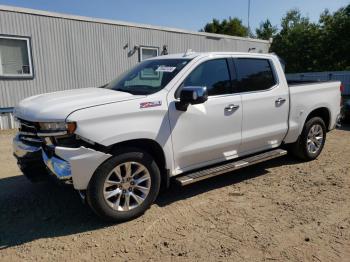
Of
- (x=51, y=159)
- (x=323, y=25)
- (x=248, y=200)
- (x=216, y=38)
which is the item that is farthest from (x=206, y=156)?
(x=323, y=25)

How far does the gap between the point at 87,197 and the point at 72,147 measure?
0.56 m

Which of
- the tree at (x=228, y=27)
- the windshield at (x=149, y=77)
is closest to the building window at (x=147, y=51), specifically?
Answer: the windshield at (x=149, y=77)

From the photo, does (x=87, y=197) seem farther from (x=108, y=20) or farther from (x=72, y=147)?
(x=108, y=20)

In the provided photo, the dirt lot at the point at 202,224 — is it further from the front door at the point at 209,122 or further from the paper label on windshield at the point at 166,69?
the paper label on windshield at the point at 166,69

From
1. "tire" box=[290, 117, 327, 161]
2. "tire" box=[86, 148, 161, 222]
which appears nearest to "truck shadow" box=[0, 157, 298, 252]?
"tire" box=[86, 148, 161, 222]

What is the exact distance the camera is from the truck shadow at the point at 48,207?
11.7 ft

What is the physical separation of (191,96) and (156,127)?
53cm

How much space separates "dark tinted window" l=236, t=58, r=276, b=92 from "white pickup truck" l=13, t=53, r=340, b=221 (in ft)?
0.05

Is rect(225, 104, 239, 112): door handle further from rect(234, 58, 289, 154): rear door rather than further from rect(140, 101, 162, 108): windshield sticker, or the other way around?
rect(140, 101, 162, 108): windshield sticker

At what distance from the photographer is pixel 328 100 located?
600cm

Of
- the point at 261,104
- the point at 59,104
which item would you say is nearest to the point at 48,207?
the point at 59,104

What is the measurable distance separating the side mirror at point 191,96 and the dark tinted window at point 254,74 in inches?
40.7

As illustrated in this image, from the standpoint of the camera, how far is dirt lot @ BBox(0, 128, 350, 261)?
3.14 meters

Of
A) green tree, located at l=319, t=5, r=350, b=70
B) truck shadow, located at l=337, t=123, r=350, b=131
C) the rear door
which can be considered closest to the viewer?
the rear door
